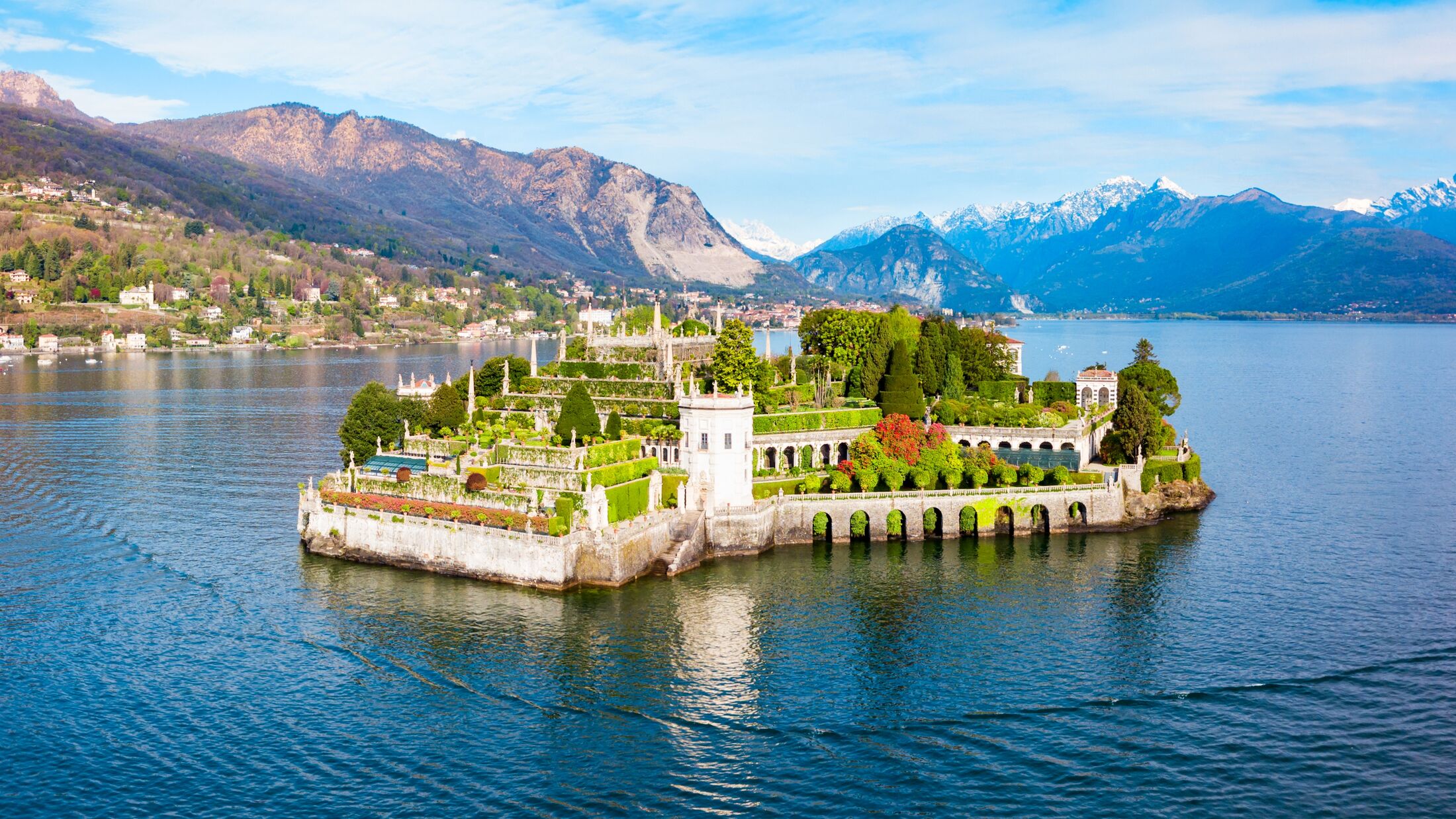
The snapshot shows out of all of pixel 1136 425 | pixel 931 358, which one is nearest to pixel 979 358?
pixel 931 358

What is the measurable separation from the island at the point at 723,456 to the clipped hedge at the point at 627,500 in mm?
149

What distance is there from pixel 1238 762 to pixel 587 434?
4196 centimetres

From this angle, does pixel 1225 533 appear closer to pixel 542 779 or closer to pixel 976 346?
pixel 976 346

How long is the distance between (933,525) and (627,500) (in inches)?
824

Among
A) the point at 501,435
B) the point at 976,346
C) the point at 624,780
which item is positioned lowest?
the point at 624,780

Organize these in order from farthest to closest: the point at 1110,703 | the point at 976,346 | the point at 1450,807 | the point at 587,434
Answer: the point at 976,346 → the point at 587,434 → the point at 1110,703 → the point at 1450,807

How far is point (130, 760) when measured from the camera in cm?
3856

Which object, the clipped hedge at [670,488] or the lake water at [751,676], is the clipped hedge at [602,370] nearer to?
the clipped hedge at [670,488]

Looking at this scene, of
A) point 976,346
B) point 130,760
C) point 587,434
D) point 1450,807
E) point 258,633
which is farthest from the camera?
point 976,346

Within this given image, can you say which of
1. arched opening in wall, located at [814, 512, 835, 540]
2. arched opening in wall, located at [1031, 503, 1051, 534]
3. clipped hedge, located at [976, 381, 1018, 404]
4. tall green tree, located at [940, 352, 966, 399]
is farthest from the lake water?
clipped hedge, located at [976, 381, 1018, 404]

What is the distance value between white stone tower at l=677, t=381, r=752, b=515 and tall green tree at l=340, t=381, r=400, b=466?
27.5 meters

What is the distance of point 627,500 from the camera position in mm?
62750

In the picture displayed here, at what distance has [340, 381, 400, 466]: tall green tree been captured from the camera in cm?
8269

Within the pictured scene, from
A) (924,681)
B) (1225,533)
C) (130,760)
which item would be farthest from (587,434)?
(1225,533)
